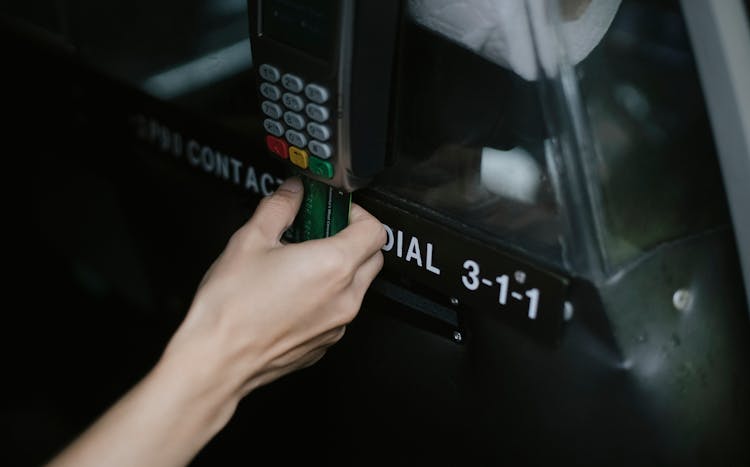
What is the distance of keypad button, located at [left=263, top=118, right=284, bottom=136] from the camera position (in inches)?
25.8

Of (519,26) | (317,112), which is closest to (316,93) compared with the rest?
(317,112)

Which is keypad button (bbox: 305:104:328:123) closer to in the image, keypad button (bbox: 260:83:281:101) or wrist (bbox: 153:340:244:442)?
keypad button (bbox: 260:83:281:101)

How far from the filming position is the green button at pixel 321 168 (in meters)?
0.63

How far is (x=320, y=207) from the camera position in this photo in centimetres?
69

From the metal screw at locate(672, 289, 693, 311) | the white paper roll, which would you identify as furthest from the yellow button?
the metal screw at locate(672, 289, 693, 311)

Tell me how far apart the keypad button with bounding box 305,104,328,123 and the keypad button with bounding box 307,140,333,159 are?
0.06 feet

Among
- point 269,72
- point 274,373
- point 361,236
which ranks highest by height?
point 269,72

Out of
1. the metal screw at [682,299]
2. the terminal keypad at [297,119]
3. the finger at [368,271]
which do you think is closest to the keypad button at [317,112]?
the terminal keypad at [297,119]

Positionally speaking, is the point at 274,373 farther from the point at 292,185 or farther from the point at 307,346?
the point at 292,185

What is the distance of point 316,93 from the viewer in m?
0.61

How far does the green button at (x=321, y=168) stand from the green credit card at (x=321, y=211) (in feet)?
0.10

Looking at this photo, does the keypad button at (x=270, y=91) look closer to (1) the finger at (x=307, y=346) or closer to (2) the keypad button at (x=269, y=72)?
(2) the keypad button at (x=269, y=72)

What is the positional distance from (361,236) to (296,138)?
0.27 feet

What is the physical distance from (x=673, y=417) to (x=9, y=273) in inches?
42.8
